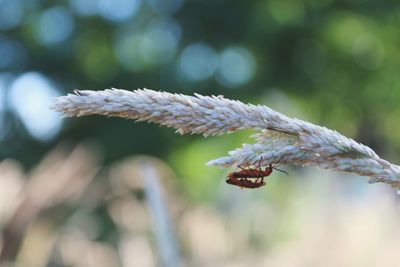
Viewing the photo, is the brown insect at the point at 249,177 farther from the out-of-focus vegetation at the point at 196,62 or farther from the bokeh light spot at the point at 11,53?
the bokeh light spot at the point at 11,53

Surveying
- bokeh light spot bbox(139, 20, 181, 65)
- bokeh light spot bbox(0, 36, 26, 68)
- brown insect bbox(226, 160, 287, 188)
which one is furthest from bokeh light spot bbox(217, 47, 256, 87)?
brown insect bbox(226, 160, 287, 188)

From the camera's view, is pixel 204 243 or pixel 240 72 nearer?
pixel 204 243

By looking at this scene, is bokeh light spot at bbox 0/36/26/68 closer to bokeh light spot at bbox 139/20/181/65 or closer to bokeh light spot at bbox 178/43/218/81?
bokeh light spot at bbox 139/20/181/65

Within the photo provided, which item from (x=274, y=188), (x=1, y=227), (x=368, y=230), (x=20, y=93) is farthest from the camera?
(x=20, y=93)

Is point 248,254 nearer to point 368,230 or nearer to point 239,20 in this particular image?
point 368,230

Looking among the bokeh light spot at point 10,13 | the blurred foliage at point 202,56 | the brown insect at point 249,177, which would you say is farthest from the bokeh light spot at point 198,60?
the brown insect at point 249,177

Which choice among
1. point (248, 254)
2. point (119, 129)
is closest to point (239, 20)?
point (119, 129)

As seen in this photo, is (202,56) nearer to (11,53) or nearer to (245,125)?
(11,53)
